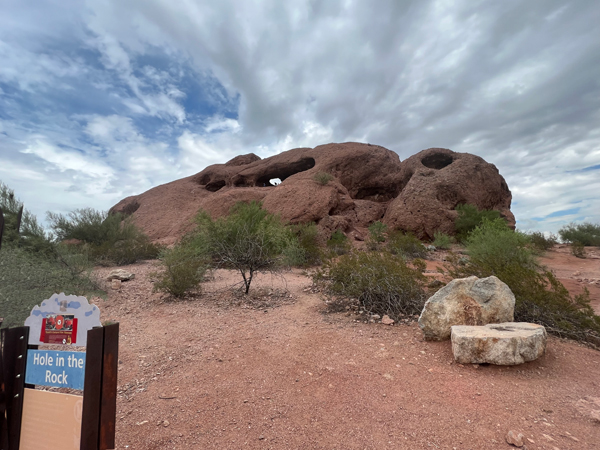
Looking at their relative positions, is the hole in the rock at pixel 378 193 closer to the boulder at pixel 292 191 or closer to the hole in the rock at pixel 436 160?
the boulder at pixel 292 191

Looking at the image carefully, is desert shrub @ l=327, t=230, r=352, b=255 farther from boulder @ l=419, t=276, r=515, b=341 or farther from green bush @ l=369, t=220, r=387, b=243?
boulder @ l=419, t=276, r=515, b=341

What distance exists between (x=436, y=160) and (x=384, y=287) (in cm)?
2138

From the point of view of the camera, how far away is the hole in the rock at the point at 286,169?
81.8 ft

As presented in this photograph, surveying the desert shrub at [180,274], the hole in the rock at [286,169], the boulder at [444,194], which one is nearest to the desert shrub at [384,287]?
the desert shrub at [180,274]

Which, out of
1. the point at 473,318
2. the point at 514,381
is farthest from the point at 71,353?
the point at 473,318

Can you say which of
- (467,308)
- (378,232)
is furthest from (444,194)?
(467,308)

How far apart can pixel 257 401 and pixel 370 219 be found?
19933mm

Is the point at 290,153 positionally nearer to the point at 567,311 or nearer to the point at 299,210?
the point at 299,210

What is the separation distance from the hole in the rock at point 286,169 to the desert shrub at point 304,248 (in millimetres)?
9623

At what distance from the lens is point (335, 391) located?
304 centimetres

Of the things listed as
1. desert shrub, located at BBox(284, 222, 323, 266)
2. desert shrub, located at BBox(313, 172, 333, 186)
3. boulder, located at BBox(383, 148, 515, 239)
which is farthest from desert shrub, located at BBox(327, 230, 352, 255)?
boulder, located at BBox(383, 148, 515, 239)

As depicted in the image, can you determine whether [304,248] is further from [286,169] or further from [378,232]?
[286,169]

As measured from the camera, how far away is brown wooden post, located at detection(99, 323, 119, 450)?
71.7 inches

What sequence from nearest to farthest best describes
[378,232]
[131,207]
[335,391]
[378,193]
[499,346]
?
1. [335,391]
2. [499,346]
3. [378,232]
4. [378,193]
5. [131,207]
